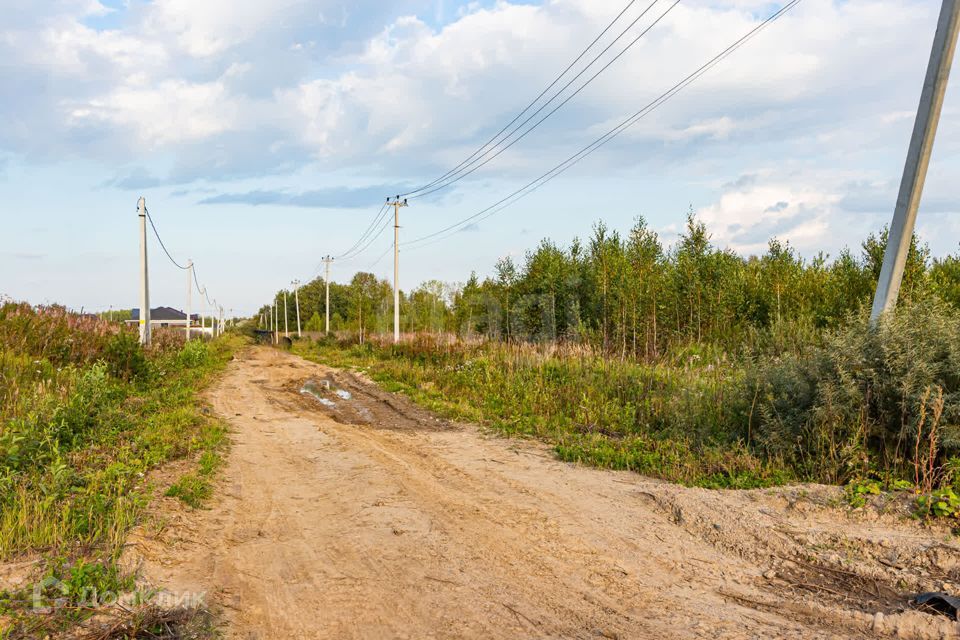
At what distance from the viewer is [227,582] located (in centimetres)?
433

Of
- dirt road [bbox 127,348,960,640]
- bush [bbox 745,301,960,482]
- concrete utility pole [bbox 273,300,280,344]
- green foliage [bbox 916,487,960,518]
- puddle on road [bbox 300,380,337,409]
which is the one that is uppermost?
concrete utility pole [bbox 273,300,280,344]

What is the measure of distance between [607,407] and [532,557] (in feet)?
20.8

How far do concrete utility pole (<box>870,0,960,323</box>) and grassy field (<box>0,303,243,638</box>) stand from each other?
8368 mm

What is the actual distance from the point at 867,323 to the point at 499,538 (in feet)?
18.2

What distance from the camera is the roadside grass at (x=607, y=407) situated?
7598 mm

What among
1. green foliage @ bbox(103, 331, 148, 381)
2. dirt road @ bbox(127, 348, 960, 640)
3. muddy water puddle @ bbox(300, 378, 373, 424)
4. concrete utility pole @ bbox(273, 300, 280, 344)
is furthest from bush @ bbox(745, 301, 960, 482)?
concrete utility pole @ bbox(273, 300, 280, 344)

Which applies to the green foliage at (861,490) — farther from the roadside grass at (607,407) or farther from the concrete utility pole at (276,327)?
the concrete utility pole at (276,327)

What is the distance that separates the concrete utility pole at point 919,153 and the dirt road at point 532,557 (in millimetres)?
3272

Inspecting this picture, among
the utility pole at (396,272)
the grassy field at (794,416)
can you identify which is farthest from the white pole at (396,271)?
the grassy field at (794,416)

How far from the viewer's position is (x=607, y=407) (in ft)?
35.8

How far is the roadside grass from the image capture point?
7.60m

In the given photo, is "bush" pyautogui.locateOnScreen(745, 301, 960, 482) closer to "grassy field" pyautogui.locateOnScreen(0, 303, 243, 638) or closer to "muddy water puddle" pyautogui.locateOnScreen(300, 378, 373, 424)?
"grassy field" pyautogui.locateOnScreen(0, 303, 243, 638)

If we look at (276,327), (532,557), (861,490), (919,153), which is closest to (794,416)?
(861,490)

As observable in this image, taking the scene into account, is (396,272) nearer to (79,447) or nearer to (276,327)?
(79,447)
